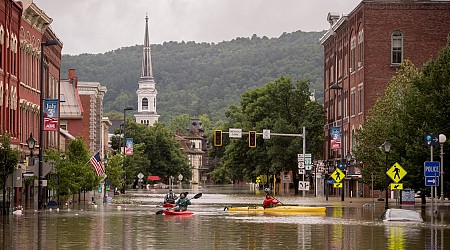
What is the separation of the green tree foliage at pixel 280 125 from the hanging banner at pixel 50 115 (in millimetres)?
60204

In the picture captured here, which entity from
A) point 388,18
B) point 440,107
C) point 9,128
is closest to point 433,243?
point 440,107

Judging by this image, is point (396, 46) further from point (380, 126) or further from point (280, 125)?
point (280, 125)

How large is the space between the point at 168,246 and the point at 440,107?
3264 centimetres

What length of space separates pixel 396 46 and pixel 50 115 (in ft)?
134

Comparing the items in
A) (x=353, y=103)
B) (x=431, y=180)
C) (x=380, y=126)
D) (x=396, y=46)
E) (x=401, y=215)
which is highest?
(x=396, y=46)

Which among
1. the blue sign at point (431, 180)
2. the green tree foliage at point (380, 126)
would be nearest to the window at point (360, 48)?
the green tree foliage at point (380, 126)

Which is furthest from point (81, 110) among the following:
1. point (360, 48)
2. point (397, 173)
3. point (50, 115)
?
point (397, 173)

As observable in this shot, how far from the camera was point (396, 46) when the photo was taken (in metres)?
96.4

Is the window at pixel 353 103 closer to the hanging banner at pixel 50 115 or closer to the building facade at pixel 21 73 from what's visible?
the building facade at pixel 21 73

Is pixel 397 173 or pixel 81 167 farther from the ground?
pixel 81 167

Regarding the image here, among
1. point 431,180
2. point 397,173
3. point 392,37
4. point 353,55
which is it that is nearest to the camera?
point 431,180

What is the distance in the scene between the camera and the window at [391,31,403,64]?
3784 inches

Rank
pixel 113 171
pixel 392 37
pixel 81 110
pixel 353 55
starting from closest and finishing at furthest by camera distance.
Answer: pixel 392 37 < pixel 353 55 < pixel 113 171 < pixel 81 110

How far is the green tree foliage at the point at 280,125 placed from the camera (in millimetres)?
124750
